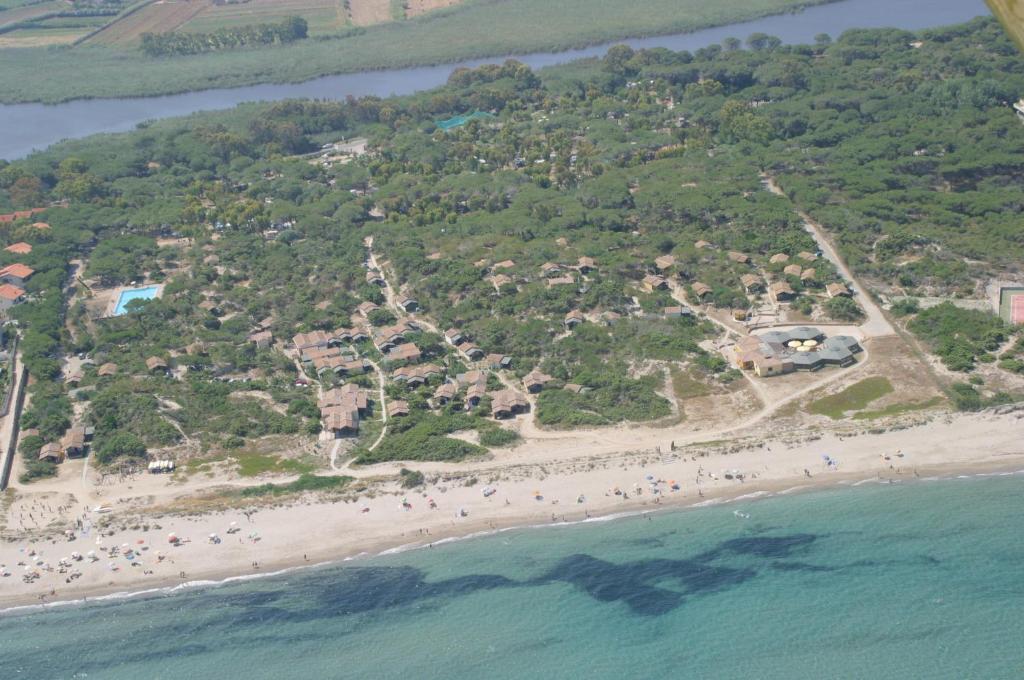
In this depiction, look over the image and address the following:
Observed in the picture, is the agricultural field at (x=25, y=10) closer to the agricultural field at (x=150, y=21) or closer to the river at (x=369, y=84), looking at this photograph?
the agricultural field at (x=150, y=21)

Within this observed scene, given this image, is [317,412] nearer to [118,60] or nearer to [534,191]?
[534,191]

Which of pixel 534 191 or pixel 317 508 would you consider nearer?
pixel 317 508

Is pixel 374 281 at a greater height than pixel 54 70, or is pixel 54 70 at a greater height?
pixel 54 70

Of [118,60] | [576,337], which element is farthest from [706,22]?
[576,337]

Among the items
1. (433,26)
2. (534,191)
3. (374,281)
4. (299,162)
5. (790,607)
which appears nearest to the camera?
(790,607)

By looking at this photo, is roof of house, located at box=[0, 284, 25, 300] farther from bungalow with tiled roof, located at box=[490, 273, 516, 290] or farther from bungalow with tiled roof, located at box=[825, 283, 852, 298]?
bungalow with tiled roof, located at box=[825, 283, 852, 298]

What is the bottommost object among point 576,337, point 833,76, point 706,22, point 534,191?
point 576,337

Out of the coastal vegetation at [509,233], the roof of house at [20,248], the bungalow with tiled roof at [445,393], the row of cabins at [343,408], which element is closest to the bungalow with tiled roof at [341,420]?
the row of cabins at [343,408]

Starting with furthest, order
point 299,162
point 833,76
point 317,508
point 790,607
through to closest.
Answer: point 833,76 < point 299,162 < point 317,508 < point 790,607
